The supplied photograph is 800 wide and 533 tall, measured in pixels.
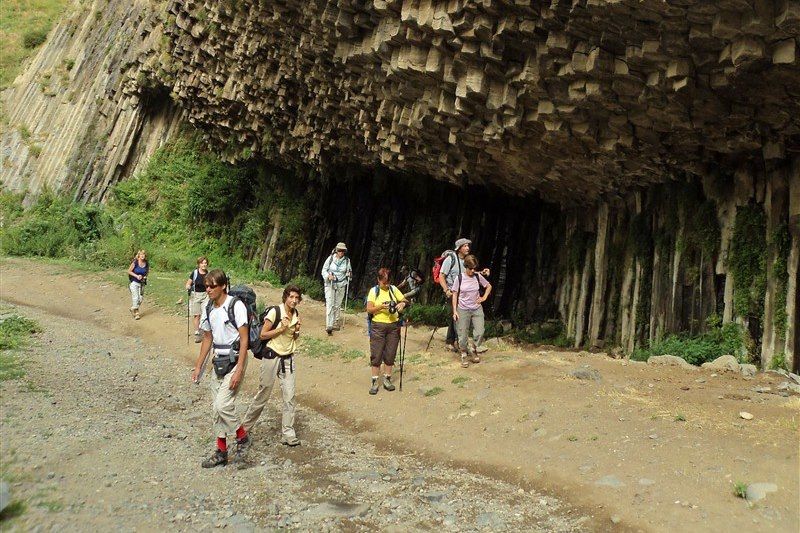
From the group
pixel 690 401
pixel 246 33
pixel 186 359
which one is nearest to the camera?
pixel 690 401

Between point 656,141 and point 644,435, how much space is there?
5682 millimetres

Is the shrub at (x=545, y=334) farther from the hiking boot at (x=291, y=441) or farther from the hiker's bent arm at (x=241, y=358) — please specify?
the hiker's bent arm at (x=241, y=358)

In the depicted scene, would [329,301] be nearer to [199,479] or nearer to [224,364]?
[224,364]

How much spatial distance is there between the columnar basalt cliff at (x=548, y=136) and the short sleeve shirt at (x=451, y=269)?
2.60m

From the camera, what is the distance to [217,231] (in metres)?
24.7

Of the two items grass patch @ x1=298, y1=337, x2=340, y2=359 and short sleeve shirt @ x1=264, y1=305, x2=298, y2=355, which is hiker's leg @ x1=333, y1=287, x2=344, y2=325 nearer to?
grass patch @ x1=298, y1=337, x2=340, y2=359

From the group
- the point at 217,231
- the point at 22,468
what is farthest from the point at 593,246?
the point at 217,231

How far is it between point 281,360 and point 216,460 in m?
1.35

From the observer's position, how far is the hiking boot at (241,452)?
6328mm

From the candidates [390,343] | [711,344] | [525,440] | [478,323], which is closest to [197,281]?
[390,343]

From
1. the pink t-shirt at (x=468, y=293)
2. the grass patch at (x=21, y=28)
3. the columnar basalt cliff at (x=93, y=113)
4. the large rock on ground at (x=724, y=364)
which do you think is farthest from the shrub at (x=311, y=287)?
the grass patch at (x=21, y=28)

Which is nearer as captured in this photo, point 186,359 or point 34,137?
point 186,359

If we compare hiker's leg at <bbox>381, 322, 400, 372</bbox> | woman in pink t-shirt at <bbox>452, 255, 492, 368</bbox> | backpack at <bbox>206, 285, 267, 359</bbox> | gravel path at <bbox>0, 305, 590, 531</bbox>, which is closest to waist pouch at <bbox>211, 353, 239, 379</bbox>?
backpack at <bbox>206, 285, 267, 359</bbox>

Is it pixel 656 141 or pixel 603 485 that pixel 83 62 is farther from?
pixel 603 485
